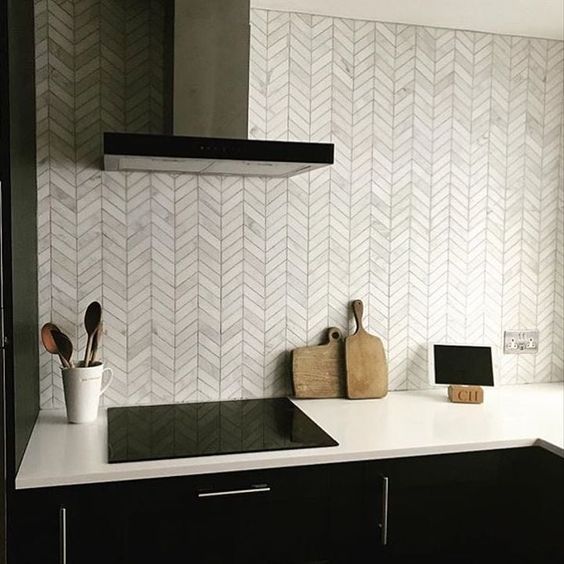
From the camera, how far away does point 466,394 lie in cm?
247

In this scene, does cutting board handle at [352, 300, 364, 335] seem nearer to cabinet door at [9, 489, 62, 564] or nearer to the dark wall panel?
the dark wall panel

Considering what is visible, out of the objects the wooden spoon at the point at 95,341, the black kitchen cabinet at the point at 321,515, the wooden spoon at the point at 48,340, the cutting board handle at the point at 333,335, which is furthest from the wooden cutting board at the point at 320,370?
the wooden spoon at the point at 48,340

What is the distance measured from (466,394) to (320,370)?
0.53 metres

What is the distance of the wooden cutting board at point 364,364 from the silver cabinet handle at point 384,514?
1.90 ft

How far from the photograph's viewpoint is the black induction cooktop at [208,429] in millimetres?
1910

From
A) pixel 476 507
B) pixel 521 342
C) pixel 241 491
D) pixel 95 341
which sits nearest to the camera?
pixel 241 491

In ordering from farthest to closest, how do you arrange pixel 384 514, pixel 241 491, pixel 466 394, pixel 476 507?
1. pixel 466 394
2. pixel 476 507
3. pixel 384 514
4. pixel 241 491

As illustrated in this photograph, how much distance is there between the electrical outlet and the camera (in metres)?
2.76

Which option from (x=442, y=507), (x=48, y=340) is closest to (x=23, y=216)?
(x=48, y=340)

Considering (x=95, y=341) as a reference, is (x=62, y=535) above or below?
below

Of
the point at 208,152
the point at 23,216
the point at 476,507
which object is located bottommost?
the point at 476,507

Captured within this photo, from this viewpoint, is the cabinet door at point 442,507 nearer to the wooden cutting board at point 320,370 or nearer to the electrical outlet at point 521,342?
the wooden cutting board at point 320,370

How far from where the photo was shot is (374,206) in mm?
2570

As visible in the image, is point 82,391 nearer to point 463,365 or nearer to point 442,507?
point 442,507
